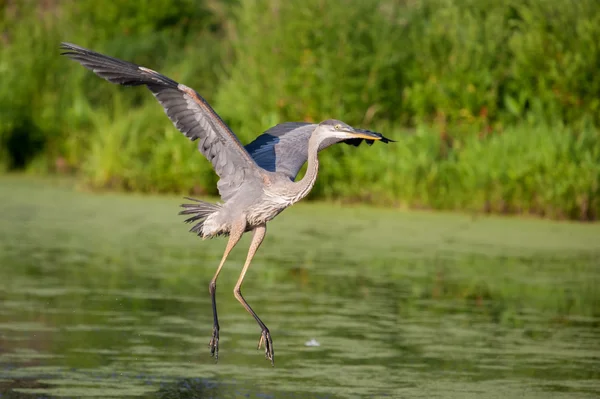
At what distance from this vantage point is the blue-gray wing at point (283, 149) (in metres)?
6.70

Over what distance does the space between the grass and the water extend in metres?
0.03

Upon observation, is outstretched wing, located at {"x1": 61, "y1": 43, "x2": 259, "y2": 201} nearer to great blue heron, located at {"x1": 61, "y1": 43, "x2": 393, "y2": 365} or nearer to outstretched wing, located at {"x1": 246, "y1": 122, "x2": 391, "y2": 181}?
great blue heron, located at {"x1": 61, "y1": 43, "x2": 393, "y2": 365}

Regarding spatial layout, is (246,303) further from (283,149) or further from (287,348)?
(283,149)

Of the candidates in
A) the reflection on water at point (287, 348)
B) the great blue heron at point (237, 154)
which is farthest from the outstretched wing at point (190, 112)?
the reflection on water at point (287, 348)

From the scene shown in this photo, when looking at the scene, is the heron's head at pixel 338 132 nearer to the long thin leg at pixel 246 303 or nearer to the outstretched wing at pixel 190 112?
the outstretched wing at pixel 190 112

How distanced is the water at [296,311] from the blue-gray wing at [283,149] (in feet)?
3.67

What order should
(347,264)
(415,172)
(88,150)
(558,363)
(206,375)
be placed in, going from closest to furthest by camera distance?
(206,375), (558,363), (347,264), (415,172), (88,150)

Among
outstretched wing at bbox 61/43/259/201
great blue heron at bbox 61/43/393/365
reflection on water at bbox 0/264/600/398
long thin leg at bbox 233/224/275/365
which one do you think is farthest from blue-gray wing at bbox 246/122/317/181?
reflection on water at bbox 0/264/600/398

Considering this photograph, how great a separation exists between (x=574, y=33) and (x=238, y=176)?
27.3ft

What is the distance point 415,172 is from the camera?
1308cm

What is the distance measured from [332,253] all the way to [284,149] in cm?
387

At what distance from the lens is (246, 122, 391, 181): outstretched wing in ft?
22.0

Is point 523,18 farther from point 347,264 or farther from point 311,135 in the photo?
point 311,135

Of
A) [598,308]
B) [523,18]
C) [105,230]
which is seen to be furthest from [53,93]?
[598,308]
